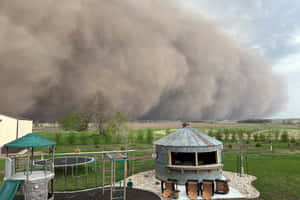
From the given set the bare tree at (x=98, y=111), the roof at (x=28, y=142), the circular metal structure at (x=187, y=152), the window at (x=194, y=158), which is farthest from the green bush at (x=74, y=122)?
the roof at (x=28, y=142)

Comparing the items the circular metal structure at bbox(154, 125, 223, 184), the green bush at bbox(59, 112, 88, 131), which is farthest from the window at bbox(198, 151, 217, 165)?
the green bush at bbox(59, 112, 88, 131)

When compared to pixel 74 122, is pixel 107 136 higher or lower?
lower

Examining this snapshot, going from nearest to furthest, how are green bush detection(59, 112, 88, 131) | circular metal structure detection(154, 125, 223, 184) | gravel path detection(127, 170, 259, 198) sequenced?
gravel path detection(127, 170, 259, 198) < circular metal structure detection(154, 125, 223, 184) < green bush detection(59, 112, 88, 131)

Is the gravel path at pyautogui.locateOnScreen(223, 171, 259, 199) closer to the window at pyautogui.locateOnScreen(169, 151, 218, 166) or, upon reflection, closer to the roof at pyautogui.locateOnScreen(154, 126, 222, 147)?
the window at pyautogui.locateOnScreen(169, 151, 218, 166)

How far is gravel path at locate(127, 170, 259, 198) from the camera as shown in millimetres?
11422

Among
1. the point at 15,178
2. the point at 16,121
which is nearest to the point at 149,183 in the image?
the point at 15,178

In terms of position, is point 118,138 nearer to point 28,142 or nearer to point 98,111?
point 98,111

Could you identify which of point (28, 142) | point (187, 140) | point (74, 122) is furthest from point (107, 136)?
point (28, 142)

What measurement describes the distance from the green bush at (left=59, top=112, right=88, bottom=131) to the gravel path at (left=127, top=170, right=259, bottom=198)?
45.1 metres

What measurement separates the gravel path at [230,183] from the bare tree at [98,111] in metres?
42.2

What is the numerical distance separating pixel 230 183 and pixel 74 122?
165ft

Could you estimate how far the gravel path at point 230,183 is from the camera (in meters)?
11.4

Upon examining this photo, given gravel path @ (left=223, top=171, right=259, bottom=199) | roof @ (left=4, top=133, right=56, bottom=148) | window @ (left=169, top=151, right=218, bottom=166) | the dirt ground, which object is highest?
roof @ (left=4, top=133, right=56, bottom=148)

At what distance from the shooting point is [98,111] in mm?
57469
